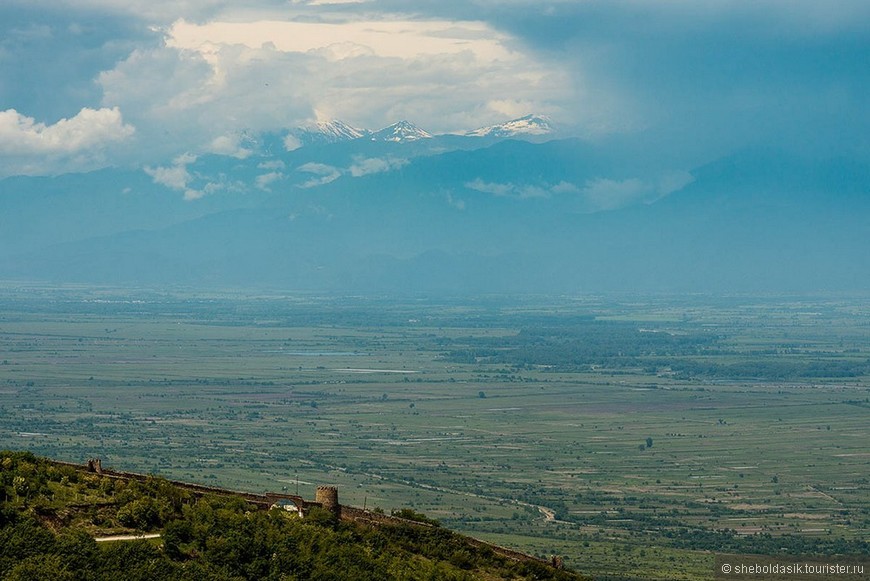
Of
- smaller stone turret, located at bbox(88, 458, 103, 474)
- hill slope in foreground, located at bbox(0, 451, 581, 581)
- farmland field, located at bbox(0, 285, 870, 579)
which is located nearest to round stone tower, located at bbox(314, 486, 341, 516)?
hill slope in foreground, located at bbox(0, 451, 581, 581)

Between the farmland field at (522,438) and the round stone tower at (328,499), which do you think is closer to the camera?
the round stone tower at (328,499)

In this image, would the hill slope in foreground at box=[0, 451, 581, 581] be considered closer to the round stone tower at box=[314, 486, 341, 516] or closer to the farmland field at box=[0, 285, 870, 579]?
the round stone tower at box=[314, 486, 341, 516]

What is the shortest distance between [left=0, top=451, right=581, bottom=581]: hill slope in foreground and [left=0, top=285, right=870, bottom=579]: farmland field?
32813 mm

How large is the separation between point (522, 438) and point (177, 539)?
89880 millimetres

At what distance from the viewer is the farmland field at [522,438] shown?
88.8 m

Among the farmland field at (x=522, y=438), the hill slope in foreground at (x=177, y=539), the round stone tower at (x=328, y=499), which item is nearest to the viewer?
the hill slope in foreground at (x=177, y=539)

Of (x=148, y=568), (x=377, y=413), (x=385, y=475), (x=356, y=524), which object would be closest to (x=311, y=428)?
(x=377, y=413)

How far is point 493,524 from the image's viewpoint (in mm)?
86875

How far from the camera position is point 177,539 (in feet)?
122

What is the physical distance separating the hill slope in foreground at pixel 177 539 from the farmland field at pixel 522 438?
32813 millimetres

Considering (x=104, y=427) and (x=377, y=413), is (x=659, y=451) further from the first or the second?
(x=104, y=427)

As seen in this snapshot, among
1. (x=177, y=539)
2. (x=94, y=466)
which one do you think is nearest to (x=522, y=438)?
(x=94, y=466)

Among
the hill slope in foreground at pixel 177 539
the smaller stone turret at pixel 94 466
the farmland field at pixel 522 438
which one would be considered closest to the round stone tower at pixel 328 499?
the hill slope in foreground at pixel 177 539

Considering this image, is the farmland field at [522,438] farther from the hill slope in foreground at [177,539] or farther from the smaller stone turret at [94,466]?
the smaller stone turret at [94,466]
